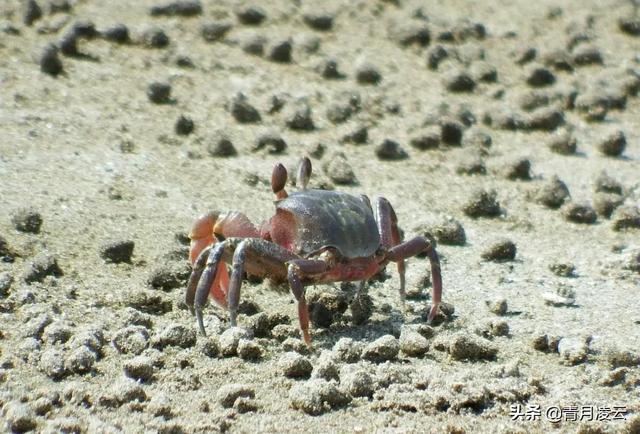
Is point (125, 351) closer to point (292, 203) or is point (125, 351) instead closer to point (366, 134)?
point (292, 203)

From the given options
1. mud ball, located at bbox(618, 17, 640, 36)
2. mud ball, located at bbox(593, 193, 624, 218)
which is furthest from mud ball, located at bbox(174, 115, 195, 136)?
mud ball, located at bbox(618, 17, 640, 36)

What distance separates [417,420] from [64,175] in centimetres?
315

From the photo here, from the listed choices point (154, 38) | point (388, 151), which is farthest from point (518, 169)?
point (154, 38)

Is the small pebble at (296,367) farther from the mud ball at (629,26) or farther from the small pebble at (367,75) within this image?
the mud ball at (629,26)

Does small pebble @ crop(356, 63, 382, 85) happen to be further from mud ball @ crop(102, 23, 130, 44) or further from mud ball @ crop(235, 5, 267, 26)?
mud ball @ crop(102, 23, 130, 44)

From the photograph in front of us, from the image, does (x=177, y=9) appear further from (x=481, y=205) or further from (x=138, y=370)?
(x=138, y=370)

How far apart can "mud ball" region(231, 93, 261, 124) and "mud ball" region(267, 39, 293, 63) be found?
1.07 metres

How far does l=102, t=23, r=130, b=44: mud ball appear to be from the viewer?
973cm

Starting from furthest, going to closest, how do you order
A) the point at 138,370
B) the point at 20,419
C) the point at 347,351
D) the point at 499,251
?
the point at 499,251
the point at 347,351
the point at 138,370
the point at 20,419

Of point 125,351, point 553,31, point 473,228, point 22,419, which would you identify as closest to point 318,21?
point 553,31

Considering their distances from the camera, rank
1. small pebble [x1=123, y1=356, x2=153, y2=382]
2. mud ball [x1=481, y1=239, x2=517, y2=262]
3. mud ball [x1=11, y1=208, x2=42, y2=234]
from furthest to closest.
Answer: mud ball [x1=481, y1=239, x2=517, y2=262]
mud ball [x1=11, y1=208, x2=42, y2=234]
small pebble [x1=123, y1=356, x2=153, y2=382]

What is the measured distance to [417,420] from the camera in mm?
4988

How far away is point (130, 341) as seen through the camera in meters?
5.51

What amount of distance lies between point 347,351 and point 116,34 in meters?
4.86
